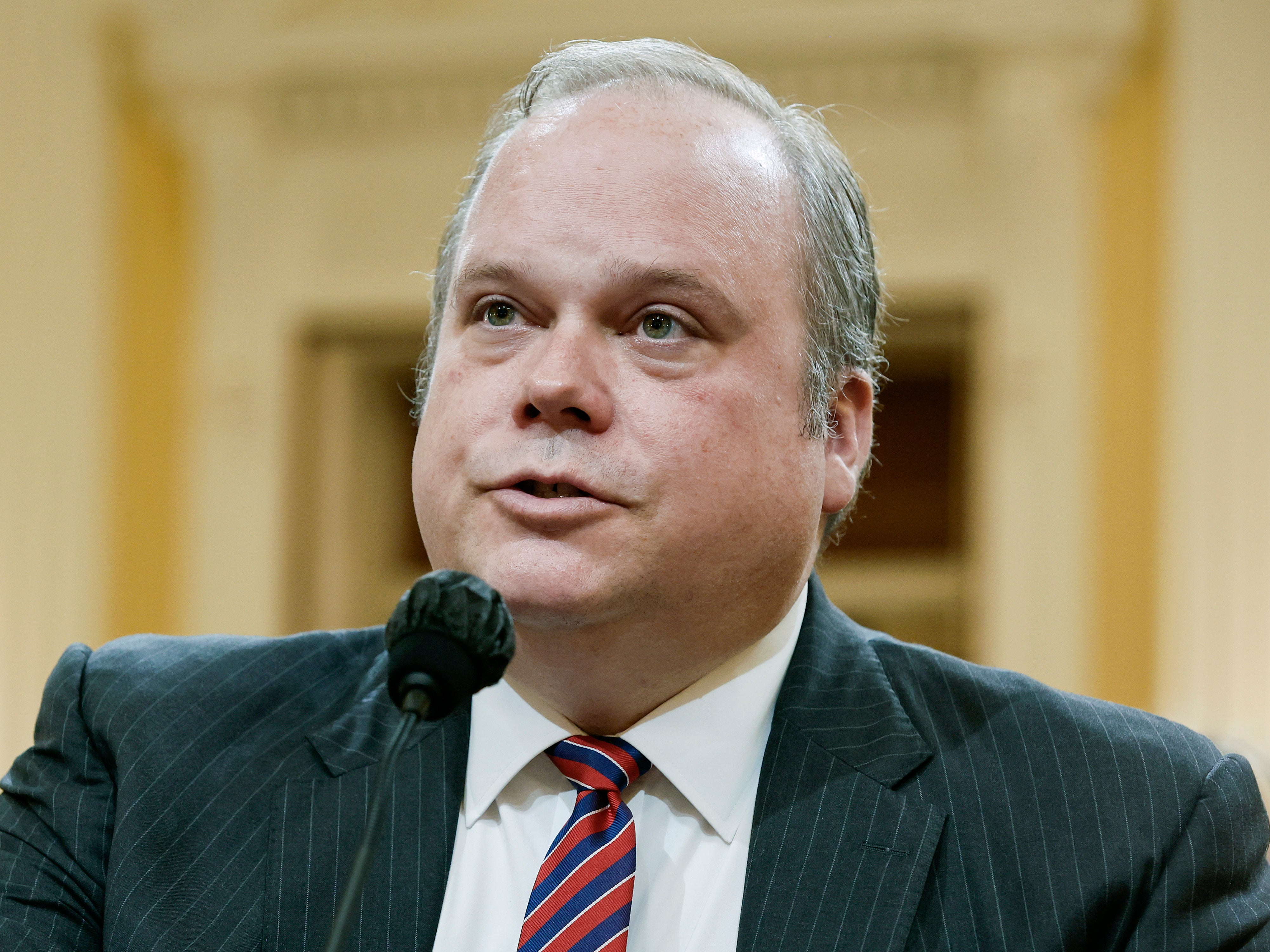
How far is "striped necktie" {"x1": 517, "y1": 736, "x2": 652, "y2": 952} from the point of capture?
1.30 metres

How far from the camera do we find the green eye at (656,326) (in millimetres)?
1395

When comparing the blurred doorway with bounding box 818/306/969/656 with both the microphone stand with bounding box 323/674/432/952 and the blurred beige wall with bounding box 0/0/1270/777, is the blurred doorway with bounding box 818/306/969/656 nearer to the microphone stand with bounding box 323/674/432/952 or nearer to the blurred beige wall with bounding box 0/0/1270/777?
the blurred beige wall with bounding box 0/0/1270/777

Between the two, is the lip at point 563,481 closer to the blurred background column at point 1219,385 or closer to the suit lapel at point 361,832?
the suit lapel at point 361,832

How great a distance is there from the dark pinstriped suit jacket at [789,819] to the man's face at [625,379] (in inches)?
9.2

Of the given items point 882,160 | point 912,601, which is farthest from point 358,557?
point 882,160

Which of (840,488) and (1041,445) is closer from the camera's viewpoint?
(840,488)

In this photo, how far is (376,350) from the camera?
4.00 m

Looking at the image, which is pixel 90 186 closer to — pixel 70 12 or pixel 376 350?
pixel 70 12

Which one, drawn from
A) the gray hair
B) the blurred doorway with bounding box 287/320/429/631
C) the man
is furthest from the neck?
the blurred doorway with bounding box 287/320/429/631

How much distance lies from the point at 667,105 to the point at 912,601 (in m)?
2.62

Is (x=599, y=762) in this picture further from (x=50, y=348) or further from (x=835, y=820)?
(x=50, y=348)

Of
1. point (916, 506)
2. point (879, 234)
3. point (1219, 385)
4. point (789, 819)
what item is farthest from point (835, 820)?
point (916, 506)

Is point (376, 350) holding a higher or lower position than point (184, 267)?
lower

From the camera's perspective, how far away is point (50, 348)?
3568mm
